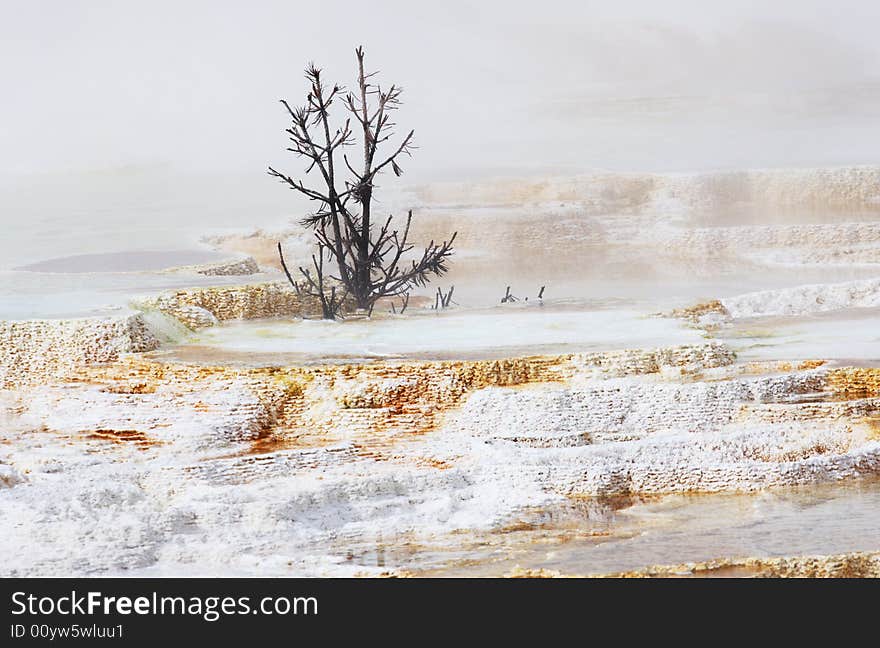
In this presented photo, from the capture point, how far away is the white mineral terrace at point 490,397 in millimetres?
2809

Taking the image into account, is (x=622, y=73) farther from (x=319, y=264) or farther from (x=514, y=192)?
(x=319, y=264)

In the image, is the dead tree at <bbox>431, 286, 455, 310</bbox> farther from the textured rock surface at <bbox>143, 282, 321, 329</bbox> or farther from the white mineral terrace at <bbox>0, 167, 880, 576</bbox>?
the textured rock surface at <bbox>143, 282, 321, 329</bbox>

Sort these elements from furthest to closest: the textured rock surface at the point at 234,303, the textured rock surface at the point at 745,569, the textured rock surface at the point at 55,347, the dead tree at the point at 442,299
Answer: the dead tree at the point at 442,299 < the textured rock surface at the point at 234,303 < the textured rock surface at the point at 55,347 < the textured rock surface at the point at 745,569

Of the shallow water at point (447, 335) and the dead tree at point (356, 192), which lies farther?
the dead tree at point (356, 192)

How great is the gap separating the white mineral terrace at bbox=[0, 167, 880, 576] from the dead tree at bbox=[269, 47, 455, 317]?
0.24 feet

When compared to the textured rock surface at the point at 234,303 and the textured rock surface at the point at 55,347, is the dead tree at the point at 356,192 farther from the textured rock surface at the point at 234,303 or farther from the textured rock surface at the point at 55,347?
the textured rock surface at the point at 55,347

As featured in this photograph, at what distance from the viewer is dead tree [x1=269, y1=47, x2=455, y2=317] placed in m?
3.50

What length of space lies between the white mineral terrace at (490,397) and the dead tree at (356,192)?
2.9 inches

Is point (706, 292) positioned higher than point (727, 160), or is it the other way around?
point (727, 160)

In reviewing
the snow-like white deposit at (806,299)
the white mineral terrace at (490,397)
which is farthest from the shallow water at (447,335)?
the snow-like white deposit at (806,299)

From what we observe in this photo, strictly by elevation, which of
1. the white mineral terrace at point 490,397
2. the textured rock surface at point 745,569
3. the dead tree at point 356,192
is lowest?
the textured rock surface at point 745,569
